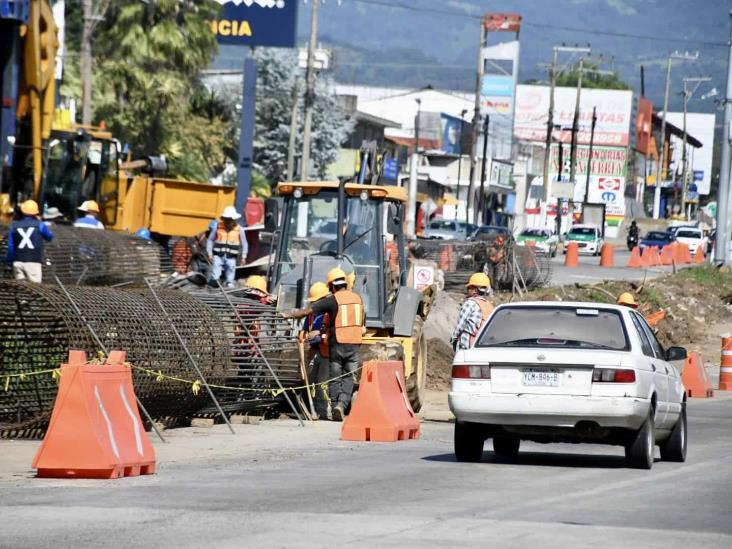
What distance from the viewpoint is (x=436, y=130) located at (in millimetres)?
113125

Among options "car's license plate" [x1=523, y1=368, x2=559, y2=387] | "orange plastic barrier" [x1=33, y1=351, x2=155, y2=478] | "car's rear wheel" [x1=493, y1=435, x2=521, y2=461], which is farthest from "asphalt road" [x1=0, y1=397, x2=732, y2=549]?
"car's license plate" [x1=523, y1=368, x2=559, y2=387]

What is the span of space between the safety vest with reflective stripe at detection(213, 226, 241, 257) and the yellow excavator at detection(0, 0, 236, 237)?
5.37 m

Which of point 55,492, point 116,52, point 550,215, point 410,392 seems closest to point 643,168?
point 550,215

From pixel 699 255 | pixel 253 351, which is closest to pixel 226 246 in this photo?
pixel 253 351

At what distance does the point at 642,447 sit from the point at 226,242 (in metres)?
15.0

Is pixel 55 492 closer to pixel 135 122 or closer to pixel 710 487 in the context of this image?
pixel 710 487

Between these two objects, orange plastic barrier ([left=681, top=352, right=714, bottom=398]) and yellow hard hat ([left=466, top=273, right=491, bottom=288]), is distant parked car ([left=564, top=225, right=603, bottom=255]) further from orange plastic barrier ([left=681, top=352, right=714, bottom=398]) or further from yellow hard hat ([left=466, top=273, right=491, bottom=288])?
yellow hard hat ([left=466, top=273, right=491, bottom=288])

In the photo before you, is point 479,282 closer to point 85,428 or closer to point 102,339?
point 102,339

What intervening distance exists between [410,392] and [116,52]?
37109mm

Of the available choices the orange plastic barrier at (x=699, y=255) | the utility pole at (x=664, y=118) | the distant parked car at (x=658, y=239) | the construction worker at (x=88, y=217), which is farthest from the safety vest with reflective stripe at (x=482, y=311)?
the utility pole at (x=664, y=118)

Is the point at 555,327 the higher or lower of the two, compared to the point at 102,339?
higher

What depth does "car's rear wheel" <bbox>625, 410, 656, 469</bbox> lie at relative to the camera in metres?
14.2

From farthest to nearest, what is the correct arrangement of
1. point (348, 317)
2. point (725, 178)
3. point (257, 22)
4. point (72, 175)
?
1. point (257, 22)
2. point (725, 178)
3. point (72, 175)
4. point (348, 317)

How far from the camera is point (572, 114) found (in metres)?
135
